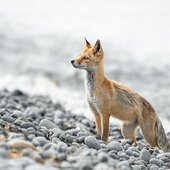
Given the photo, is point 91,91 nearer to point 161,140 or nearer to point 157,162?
point 161,140

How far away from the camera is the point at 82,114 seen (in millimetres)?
15609

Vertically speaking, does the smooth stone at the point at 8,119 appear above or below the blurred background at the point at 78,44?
below

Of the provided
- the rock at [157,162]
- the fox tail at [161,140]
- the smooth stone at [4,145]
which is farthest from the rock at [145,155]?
the smooth stone at [4,145]

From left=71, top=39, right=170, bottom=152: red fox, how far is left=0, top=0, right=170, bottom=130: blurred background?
4621 mm

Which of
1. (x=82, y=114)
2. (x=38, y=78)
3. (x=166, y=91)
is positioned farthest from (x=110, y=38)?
(x=82, y=114)

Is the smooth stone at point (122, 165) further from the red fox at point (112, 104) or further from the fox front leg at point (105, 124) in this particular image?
the red fox at point (112, 104)

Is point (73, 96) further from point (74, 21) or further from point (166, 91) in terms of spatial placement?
point (74, 21)

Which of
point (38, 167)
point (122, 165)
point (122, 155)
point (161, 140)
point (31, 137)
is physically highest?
point (161, 140)

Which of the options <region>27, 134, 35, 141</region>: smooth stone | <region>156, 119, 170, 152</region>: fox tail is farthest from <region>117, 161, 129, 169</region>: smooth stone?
<region>156, 119, 170, 152</region>: fox tail

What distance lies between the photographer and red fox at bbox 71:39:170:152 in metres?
10.3

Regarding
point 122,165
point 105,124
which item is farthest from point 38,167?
point 105,124

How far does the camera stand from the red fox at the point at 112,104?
1027 cm

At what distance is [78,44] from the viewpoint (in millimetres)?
27547

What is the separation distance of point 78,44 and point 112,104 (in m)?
17.4
